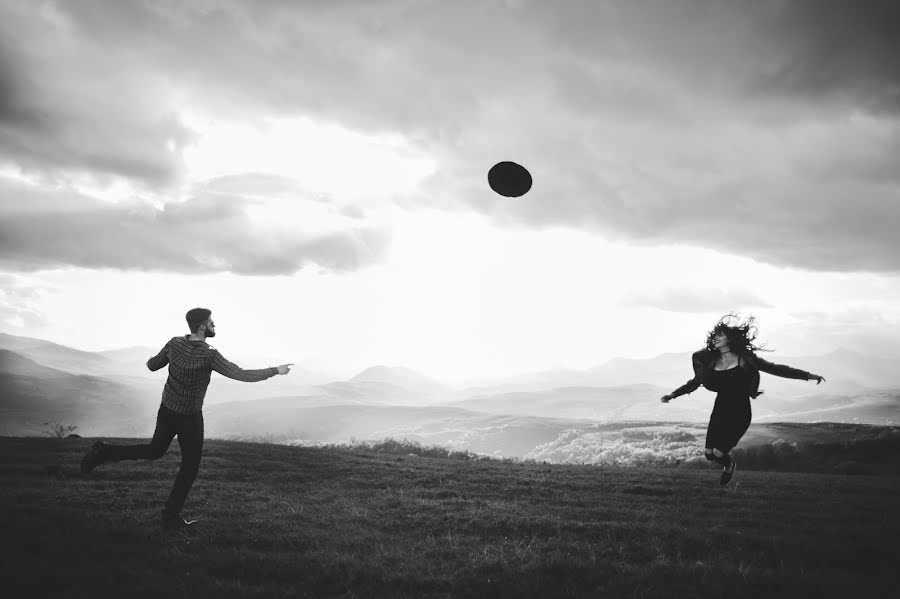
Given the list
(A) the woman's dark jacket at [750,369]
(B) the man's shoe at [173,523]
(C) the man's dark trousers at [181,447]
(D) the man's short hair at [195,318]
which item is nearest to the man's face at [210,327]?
(D) the man's short hair at [195,318]

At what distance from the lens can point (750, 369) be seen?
10.9m

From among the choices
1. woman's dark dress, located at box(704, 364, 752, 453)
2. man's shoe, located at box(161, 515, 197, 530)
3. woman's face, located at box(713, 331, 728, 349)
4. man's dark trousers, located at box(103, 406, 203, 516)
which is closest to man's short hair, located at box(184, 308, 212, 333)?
man's dark trousers, located at box(103, 406, 203, 516)

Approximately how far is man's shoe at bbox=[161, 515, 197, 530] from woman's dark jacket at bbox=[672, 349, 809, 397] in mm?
9831

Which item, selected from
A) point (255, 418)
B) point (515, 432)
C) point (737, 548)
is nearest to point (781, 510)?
point (737, 548)

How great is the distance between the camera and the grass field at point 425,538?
22.0ft

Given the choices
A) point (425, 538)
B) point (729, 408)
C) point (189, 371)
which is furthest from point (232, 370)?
point (729, 408)

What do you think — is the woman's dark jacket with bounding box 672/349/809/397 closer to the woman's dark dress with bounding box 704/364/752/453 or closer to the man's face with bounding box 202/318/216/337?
the woman's dark dress with bounding box 704/364/752/453

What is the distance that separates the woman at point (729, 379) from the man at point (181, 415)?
31.1 feet

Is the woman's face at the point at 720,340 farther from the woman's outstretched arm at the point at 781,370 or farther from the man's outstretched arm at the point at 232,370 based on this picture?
the man's outstretched arm at the point at 232,370

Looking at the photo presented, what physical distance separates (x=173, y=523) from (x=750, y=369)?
12034 millimetres

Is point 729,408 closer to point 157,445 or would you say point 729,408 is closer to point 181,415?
point 181,415

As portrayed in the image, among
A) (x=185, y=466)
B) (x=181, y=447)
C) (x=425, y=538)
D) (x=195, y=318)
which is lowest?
(x=425, y=538)

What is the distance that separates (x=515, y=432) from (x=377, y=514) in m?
126

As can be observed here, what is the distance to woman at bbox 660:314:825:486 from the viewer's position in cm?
1082
